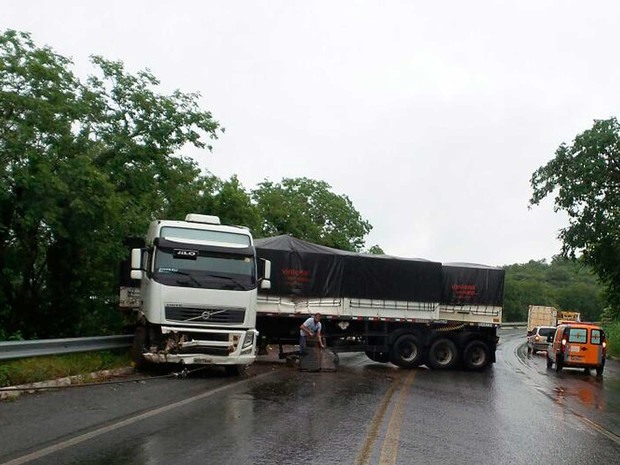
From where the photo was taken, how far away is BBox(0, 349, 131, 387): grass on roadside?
1162 cm

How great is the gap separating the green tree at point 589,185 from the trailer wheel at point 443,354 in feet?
43.0

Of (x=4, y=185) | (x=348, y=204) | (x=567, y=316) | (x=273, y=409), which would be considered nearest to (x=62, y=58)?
(x=4, y=185)

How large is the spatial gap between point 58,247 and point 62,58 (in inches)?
209

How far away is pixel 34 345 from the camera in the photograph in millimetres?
12625

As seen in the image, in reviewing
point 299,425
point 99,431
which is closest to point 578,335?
point 299,425

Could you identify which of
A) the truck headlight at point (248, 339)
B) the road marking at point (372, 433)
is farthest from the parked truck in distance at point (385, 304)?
the road marking at point (372, 433)

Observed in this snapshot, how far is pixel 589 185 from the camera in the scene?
31766mm

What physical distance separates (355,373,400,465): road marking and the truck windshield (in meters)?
4.08

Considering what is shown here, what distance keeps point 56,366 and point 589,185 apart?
84.6 feet

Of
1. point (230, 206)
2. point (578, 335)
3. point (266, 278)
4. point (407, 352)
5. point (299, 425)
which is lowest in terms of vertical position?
point (407, 352)

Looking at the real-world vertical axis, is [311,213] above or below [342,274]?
above

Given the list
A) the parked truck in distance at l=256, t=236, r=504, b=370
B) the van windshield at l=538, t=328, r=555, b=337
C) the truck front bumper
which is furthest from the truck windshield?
the van windshield at l=538, t=328, r=555, b=337

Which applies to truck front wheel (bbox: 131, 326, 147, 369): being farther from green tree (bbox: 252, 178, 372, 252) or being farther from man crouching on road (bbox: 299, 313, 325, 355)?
green tree (bbox: 252, 178, 372, 252)

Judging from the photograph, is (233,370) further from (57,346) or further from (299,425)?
(299,425)
